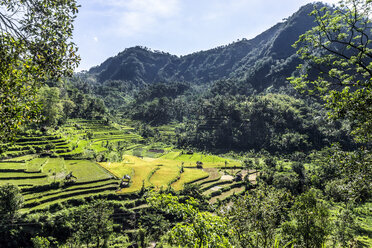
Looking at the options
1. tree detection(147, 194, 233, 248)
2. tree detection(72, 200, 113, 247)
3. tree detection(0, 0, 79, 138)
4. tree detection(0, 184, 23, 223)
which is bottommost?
tree detection(72, 200, 113, 247)

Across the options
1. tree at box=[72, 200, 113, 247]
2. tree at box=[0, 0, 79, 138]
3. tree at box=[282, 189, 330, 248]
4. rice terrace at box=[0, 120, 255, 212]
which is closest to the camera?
tree at box=[0, 0, 79, 138]

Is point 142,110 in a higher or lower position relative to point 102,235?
higher

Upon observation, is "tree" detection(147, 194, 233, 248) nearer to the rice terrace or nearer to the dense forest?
the dense forest

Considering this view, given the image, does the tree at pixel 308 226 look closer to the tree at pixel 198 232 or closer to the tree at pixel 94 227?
the tree at pixel 198 232

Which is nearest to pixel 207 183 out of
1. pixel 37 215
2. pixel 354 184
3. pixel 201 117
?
pixel 37 215

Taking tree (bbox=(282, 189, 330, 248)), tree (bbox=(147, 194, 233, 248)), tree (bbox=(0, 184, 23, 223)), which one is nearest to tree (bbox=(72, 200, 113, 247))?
tree (bbox=(0, 184, 23, 223))

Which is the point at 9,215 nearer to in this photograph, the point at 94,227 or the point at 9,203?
the point at 9,203

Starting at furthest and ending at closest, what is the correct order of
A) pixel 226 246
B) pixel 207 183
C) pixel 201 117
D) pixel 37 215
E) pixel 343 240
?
pixel 201 117, pixel 207 183, pixel 37 215, pixel 343 240, pixel 226 246

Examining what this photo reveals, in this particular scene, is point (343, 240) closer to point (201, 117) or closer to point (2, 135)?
point (2, 135)

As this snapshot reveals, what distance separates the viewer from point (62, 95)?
13662 centimetres

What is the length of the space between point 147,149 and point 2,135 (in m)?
103

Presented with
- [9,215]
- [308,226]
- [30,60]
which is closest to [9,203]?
[9,215]

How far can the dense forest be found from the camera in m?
8.40

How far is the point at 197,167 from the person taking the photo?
271ft
